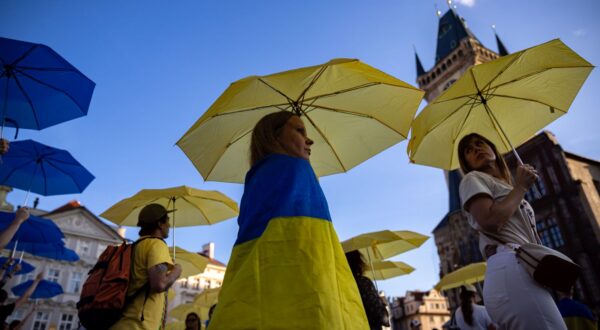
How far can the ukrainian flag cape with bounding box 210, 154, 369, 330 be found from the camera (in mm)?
1552

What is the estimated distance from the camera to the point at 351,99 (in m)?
4.35

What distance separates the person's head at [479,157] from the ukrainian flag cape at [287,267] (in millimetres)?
1780

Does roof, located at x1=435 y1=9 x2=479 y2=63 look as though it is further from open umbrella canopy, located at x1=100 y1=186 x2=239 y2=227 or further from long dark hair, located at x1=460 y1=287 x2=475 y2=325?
open umbrella canopy, located at x1=100 y1=186 x2=239 y2=227

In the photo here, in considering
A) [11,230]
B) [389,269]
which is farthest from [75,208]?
[11,230]

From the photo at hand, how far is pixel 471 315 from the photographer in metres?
6.48

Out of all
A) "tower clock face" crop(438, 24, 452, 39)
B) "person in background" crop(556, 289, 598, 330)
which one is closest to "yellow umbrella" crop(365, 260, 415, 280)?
"person in background" crop(556, 289, 598, 330)

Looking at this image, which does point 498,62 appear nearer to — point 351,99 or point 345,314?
point 351,99

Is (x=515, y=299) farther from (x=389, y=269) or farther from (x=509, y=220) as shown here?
(x=389, y=269)

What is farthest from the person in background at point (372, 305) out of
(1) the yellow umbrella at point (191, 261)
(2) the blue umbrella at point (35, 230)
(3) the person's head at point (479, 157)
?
(2) the blue umbrella at point (35, 230)

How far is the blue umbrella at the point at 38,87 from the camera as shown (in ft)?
17.0

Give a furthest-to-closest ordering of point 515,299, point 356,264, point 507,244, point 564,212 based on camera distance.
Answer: point 564,212 < point 356,264 < point 507,244 < point 515,299

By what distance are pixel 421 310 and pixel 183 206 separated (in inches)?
2828

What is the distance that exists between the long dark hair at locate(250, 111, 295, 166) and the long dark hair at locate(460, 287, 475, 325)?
5673 millimetres

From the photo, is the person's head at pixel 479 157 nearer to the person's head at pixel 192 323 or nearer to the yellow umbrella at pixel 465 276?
the person's head at pixel 192 323
